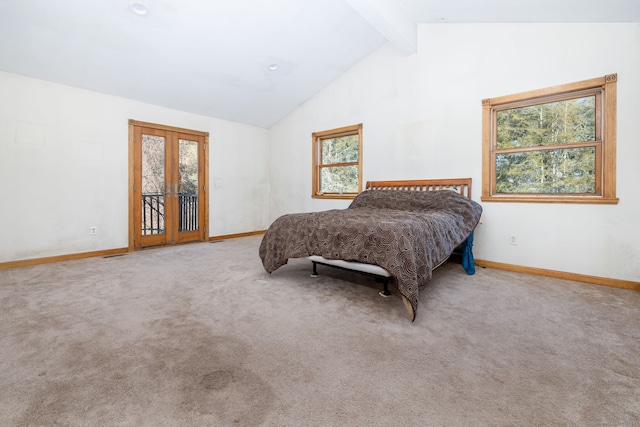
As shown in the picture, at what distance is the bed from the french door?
2674mm

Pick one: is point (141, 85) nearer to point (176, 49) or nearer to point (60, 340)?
point (176, 49)

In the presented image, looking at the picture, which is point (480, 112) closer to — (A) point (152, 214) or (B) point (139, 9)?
(B) point (139, 9)

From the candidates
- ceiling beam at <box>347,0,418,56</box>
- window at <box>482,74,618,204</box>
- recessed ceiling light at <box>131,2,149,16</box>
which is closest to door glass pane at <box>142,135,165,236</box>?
recessed ceiling light at <box>131,2,149,16</box>

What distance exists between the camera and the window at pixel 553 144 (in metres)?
2.83

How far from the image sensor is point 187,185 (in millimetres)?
5047

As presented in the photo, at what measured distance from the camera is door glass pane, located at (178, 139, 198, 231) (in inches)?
195

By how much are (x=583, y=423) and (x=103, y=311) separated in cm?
278

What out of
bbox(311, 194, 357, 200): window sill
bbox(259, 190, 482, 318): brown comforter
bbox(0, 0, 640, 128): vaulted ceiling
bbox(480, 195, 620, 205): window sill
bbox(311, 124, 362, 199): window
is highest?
bbox(0, 0, 640, 128): vaulted ceiling

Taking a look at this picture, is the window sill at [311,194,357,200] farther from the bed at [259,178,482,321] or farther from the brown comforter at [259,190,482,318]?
the brown comforter at [259,190,482,318]

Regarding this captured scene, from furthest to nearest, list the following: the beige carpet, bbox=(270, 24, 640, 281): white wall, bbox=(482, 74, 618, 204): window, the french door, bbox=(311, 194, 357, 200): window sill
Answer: bbox=(311, 194, 357, 200): window sill → the french door → bbox=(482, 74, 618, 204): window → bbox=(270, 24, 640, 281): white wall → the beige carpet

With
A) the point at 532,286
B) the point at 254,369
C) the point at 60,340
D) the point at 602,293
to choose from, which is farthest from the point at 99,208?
the point at 602,293

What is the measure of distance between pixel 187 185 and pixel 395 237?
13.8ft

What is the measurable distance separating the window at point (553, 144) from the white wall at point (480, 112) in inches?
3.1

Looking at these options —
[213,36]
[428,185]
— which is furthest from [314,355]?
[213,36]
